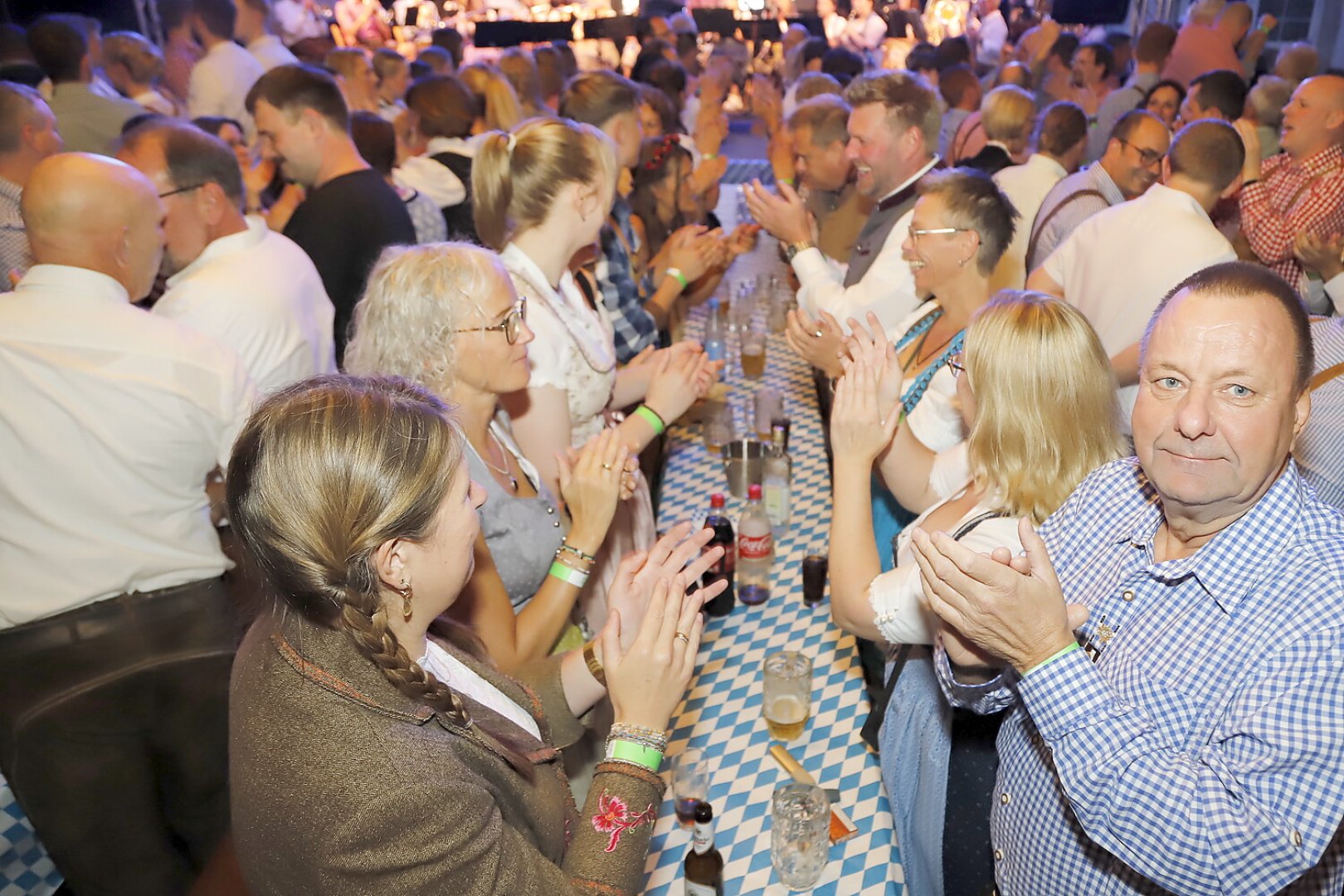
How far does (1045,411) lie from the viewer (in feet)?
5.09

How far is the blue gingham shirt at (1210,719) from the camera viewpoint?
998 millimetres

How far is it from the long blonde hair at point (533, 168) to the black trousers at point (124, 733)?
3.90 ft

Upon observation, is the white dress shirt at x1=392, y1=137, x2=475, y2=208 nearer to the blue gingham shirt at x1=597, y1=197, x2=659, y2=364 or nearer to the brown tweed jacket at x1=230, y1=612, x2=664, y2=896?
the blue gingham shirt at x1=597, y1=197, x2=659, y2=364

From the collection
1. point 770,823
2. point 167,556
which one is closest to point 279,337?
point 167,556

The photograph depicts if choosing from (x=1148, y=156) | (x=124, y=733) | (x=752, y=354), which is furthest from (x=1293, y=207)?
(x=124, y=733)

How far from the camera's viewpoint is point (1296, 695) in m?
1.00

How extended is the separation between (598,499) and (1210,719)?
Result: 1.14m

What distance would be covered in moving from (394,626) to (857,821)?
898 millimetres

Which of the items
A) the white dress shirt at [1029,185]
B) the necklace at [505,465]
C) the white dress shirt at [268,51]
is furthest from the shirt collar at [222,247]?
the white dress shirt at [268,51]

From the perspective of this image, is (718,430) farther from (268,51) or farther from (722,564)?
(268,51)

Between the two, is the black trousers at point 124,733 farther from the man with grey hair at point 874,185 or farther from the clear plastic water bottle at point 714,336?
the clear plastic water bottle at point 714,336

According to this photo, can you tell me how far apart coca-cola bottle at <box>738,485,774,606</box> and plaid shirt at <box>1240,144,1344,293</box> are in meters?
2.83

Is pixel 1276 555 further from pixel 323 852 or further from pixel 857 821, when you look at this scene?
pixel 323 852

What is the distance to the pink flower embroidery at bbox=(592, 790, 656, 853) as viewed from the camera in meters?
1.18
